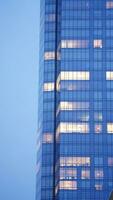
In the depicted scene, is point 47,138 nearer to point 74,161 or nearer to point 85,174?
point 74,161

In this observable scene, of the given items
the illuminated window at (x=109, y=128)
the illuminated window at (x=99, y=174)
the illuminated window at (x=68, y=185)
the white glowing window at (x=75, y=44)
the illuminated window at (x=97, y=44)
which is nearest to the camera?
the illuminated window at (x=68, y=185)

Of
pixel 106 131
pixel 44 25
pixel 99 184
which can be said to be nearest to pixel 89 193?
pixel 99 184

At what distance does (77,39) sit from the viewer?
183 meters

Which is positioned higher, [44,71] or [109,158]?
[44,71]

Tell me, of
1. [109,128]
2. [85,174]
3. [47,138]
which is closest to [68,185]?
[85,174]

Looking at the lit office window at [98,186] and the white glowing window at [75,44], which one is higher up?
the white glowing window at [75,44]

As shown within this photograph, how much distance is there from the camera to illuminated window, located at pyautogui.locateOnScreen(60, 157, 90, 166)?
17038 cm

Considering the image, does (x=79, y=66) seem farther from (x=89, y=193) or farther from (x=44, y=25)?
(x=89, y=193)

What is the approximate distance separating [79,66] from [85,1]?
74.1 ft

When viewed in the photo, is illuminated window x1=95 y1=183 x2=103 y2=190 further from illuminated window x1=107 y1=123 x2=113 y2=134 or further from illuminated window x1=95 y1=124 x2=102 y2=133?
illuminated window x1=107 y1=123 x2=113 y2=134

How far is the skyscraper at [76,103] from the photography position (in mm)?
169375

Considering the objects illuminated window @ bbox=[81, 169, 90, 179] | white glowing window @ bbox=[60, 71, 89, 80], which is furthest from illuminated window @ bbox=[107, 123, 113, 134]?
white glowing window @ bbox=[60, 71, 89, 80]

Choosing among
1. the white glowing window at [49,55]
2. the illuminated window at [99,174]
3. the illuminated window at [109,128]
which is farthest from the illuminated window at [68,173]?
the white glowing window at [49,55]

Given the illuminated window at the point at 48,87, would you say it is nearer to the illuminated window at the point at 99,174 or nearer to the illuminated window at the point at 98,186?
the illuminated window at the point at 99,174
